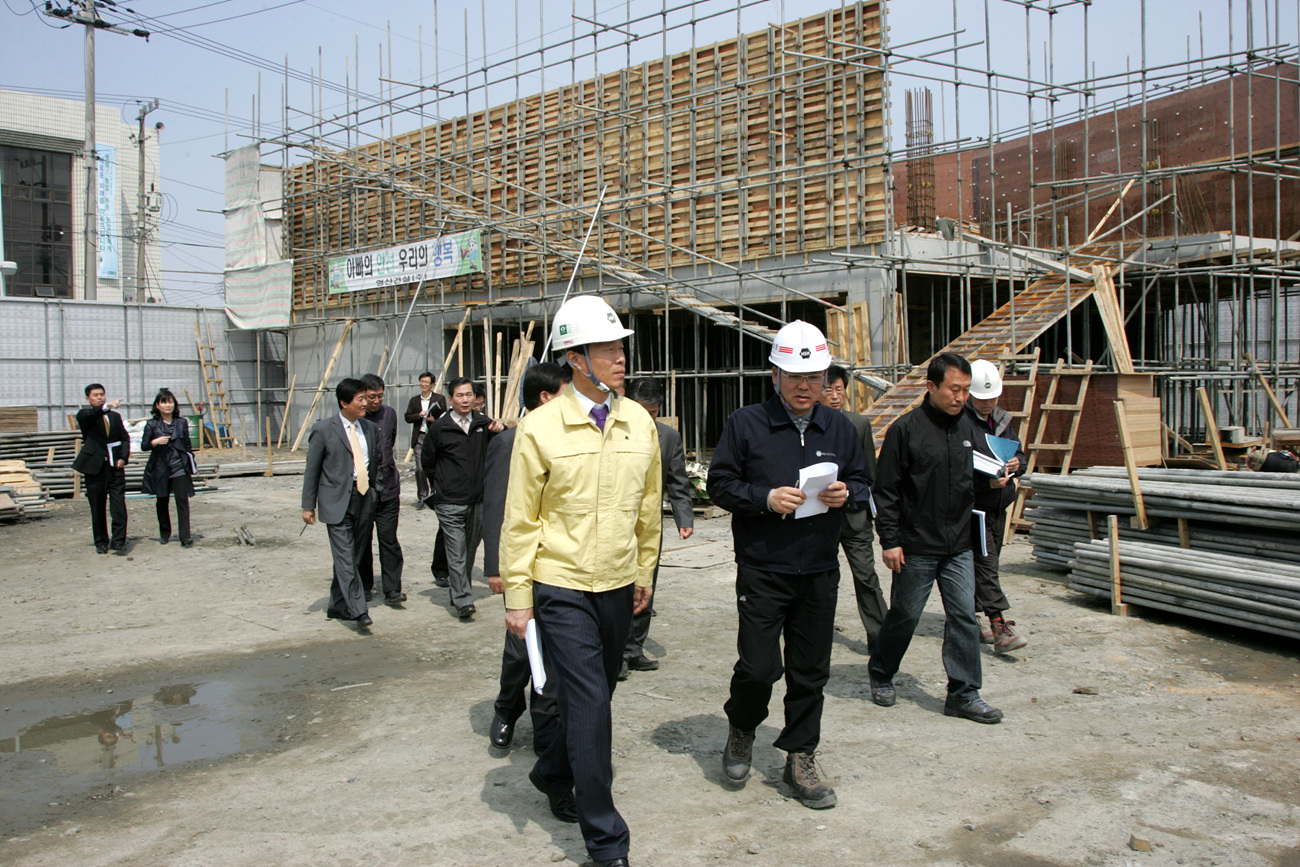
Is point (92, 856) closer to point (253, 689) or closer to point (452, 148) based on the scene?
point (253, 689)

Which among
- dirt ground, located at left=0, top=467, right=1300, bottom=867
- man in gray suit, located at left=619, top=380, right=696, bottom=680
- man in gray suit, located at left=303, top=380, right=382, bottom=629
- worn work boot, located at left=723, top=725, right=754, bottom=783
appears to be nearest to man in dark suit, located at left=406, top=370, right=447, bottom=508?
man in gray suit, located at left=303, top=380, right=382, bottom=629

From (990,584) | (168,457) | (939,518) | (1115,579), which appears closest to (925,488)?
(939,518)

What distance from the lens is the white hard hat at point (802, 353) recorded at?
4.01 m

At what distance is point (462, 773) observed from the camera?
14.4 feet

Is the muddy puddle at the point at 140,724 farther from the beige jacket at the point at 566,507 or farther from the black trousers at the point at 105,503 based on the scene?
the black trousers at the point at 105,503

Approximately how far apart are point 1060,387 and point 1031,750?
303 inches

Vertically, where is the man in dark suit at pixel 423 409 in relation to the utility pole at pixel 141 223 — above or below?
below

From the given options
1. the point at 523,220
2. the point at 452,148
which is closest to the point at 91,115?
the point at 452,148

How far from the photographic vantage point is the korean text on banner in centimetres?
1925

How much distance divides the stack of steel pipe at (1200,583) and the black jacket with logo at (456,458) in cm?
456

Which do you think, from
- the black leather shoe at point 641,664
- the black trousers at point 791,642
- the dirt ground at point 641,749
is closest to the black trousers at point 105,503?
the dirt ground at point 641,749

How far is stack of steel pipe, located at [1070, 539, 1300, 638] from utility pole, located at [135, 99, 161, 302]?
33177mm

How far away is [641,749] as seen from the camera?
461cm

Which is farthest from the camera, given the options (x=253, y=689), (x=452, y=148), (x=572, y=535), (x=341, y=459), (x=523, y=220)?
(x=452, y=148)
